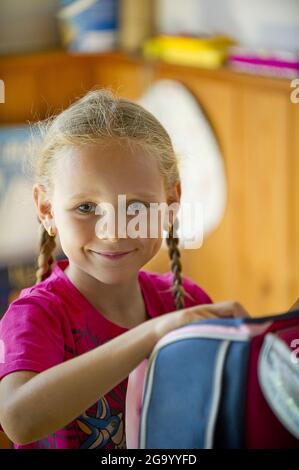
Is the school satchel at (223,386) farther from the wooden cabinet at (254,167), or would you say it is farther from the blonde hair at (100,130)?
the wooden cabinet at (254,167)

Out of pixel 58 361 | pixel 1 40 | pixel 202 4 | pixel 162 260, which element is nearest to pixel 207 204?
pixel 162 260

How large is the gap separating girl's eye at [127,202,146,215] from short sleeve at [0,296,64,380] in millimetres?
83

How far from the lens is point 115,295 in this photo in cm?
58

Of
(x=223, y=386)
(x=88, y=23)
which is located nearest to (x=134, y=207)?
(x=223, y=386)

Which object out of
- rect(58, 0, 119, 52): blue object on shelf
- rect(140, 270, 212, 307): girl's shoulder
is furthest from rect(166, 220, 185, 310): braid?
rect(58, 0, 119, 52): blue object on shelf

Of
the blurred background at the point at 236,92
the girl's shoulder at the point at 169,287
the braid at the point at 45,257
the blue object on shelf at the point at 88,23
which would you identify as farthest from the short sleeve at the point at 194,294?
the blue object on shelf at the point at 88,23

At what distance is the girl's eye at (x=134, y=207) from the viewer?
53cm

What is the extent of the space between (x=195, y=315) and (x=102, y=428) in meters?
0.10

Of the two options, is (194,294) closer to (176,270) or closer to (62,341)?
(176,270)

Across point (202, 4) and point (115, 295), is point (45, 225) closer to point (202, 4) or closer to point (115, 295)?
point (115, 295)

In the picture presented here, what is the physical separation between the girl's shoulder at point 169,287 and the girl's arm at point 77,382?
128 mm

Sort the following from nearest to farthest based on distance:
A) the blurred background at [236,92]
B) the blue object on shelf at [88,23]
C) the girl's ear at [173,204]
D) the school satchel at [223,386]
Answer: the school satchel at [223,386]
the girl's ear at [173,204]
the blurred background at [236,92]
the blue object on shelf at [88,23]

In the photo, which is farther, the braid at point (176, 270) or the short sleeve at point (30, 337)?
the braid at point (176, 270)

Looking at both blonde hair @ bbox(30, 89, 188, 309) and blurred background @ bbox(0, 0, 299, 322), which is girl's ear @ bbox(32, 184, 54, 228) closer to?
blonde hair @ bbox(30, 89, 188, 309)
